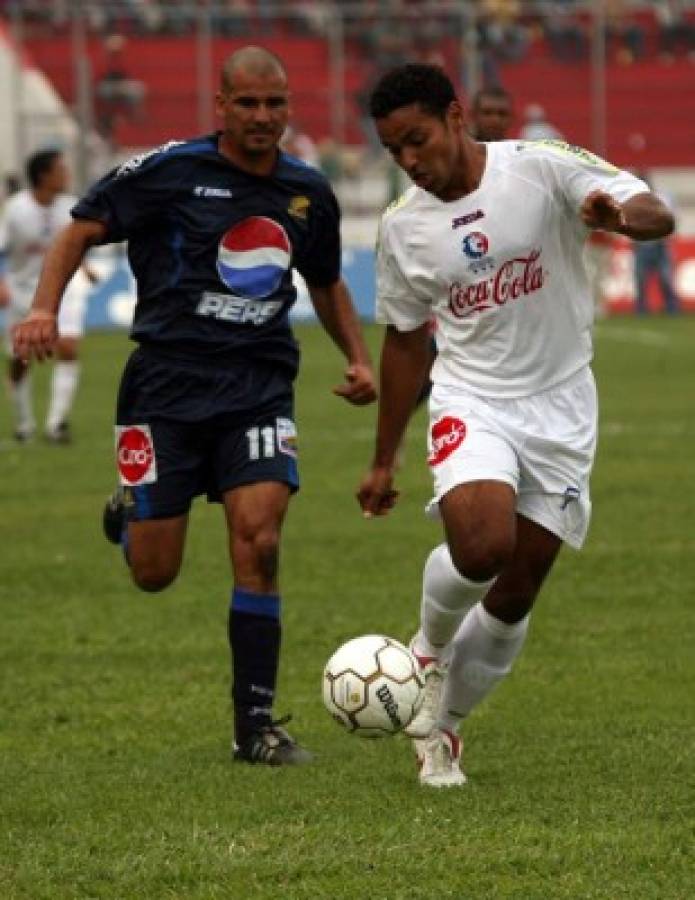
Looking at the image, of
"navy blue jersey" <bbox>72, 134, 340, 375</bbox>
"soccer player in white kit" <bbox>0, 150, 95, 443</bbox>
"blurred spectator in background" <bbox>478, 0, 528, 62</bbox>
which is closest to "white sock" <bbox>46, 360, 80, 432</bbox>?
"soccer player in white kit" <bbox>0, 150, 95, 443</bbox>

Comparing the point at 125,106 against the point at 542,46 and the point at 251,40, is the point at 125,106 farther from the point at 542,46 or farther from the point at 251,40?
the point at 542,46

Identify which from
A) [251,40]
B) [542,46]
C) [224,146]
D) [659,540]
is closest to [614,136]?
[542,46]

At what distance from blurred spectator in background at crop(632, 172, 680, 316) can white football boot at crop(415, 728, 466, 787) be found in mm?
25607

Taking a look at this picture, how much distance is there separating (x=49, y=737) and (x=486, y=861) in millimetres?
2417

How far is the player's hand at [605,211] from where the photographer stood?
5891mm

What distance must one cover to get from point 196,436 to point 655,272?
1038 inches

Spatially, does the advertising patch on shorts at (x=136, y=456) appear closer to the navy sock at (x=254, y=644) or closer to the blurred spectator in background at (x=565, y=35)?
the navy sock at (x=254, y=644)

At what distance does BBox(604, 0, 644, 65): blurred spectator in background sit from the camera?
3619 centimetres

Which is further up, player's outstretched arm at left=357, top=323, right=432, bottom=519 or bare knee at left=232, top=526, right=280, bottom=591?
player's outstretched arm at left=357, top=323, right=432, bottom=519

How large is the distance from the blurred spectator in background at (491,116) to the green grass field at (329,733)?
2.19 metres

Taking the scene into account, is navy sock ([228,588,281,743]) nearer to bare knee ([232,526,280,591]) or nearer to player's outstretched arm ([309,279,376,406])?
bare knee ([232,526,280,591])

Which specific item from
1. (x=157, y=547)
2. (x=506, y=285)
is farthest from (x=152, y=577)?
(x=506, y=285)

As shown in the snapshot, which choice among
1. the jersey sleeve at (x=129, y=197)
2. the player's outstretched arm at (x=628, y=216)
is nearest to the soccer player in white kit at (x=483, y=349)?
the player's outstretched arm at (x=628, y=216)

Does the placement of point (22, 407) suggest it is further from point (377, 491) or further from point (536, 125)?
point (536, 125)
